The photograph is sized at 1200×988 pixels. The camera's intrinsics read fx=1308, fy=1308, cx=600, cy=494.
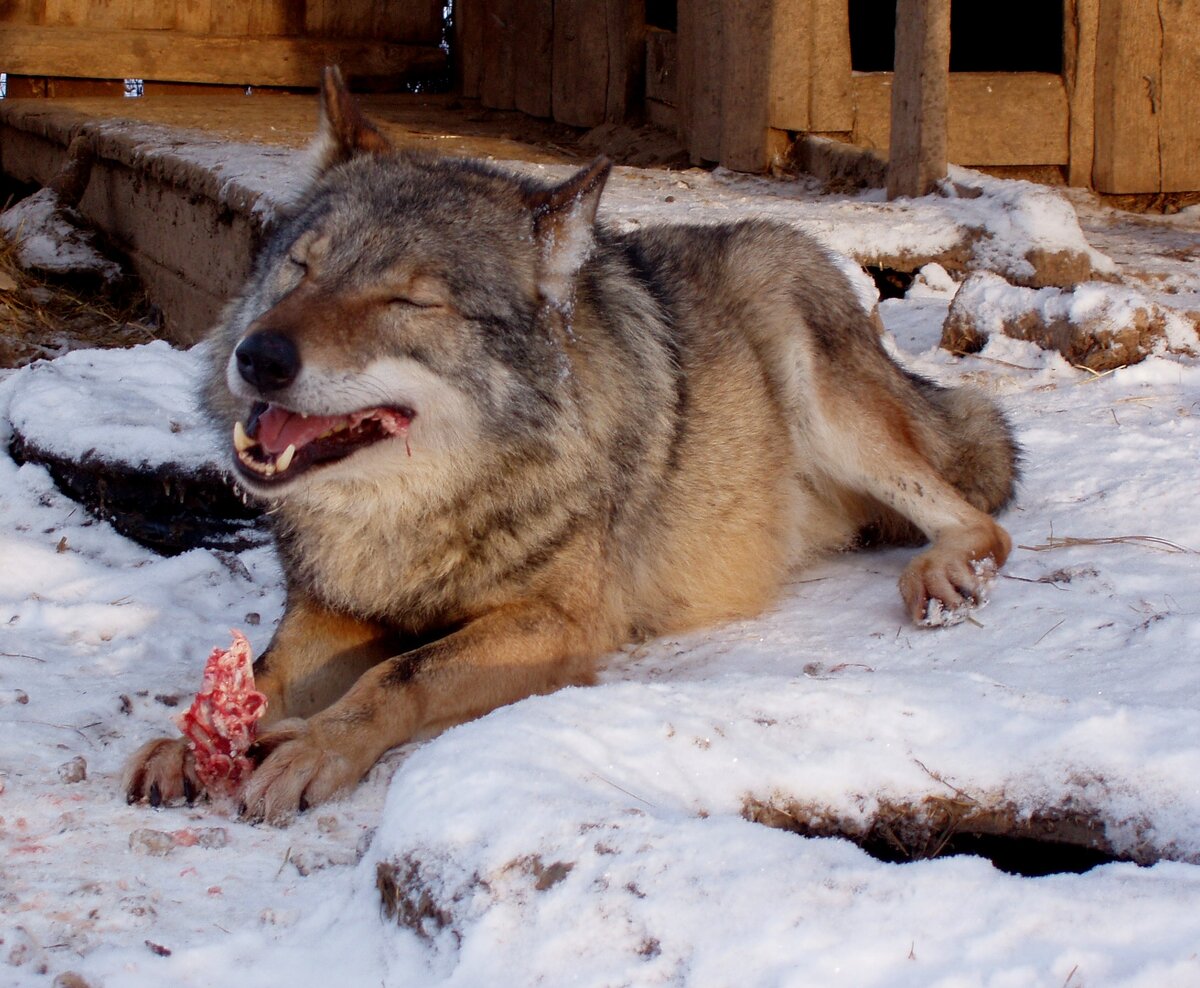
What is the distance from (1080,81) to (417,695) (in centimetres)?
700

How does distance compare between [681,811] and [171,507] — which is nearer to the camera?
[681,811]

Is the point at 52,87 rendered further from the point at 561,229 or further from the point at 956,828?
the point at 956,828

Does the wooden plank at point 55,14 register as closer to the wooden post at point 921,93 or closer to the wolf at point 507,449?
the wooden post at point 921,93

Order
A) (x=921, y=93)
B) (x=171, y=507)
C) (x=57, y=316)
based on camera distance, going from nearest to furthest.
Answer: (x=171, y=507) → (x=921, y=93) → (x=57, y=316)

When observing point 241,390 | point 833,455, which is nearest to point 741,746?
point 241,390

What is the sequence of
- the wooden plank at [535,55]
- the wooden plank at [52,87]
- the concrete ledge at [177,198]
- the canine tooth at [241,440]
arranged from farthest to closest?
the wooden plank at [535,55], the wooden plank at [52,87], the concrete ledge at [177,198], the canine tooth at [241,440]

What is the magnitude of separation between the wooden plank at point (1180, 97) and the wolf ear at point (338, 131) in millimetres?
6194

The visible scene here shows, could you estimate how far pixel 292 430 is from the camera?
115 inches

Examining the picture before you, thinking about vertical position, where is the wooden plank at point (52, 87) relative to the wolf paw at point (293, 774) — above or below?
above

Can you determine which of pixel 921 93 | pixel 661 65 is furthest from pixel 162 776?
pixel 661 65

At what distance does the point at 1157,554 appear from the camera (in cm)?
368

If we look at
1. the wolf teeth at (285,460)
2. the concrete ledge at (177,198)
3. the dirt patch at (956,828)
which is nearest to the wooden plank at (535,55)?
the concrete ledge at (177,198)

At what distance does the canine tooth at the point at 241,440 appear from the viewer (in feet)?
9.72

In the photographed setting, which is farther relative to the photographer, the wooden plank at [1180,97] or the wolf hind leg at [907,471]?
the wooden plank at [1180,97]
